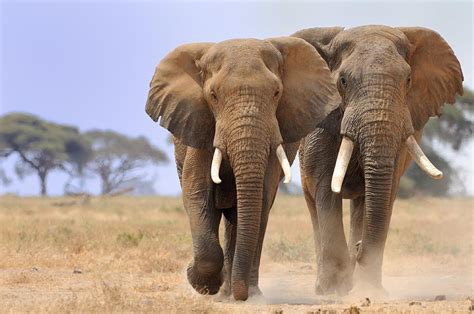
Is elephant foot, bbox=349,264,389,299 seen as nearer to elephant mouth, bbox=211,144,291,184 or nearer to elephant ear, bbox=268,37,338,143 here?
elephant ear, bbox=268,37,338,143

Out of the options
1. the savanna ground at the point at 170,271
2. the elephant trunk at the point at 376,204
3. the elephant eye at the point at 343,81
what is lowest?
the savanna ground at the point at 170,271

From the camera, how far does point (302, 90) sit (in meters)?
11.4

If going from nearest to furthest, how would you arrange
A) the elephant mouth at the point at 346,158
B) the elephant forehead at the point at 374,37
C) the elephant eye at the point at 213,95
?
the elephant eye at the point at 213,95
the elephant mouth at the point at 346,158
the elephant forehead at the point at 374,37

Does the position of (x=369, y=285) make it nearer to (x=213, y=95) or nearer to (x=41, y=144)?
(x=213, y=95)

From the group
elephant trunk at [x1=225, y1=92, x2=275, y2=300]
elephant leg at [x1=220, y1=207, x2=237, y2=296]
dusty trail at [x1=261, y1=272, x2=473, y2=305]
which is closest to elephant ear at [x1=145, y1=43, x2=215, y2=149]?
elephant trunk at [x1=225, y1=92, x2=275, y2=300]

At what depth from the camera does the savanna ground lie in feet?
32.5

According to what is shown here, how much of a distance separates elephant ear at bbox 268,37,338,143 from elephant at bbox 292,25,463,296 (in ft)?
0.75

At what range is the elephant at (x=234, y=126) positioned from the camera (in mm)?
10250

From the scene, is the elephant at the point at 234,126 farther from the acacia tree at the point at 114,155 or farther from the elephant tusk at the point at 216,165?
the acacia tree at the point at 114,155

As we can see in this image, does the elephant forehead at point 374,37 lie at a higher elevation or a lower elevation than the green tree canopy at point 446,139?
higher

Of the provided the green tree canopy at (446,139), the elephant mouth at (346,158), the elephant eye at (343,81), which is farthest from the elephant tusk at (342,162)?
the green tree canopy at (446,139)

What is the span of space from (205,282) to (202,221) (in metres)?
0.64

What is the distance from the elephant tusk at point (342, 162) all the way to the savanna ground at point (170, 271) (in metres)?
1.21

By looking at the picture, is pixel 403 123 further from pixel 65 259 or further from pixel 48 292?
pixel 65 259
